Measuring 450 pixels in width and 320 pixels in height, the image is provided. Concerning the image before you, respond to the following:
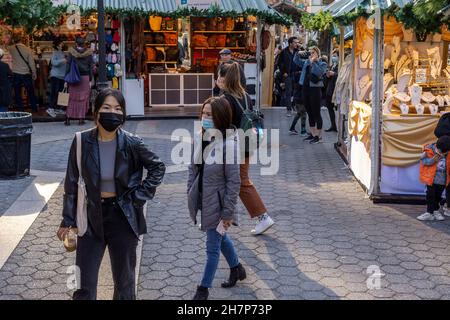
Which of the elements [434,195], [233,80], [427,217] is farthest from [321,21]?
[233,80]

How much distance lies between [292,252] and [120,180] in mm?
2691

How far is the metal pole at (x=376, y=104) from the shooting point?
25.8 ft

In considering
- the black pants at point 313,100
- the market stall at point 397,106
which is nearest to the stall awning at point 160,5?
the black pants at point 313,100

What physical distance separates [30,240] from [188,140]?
6566 millimetres

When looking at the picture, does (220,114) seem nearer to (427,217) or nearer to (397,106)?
(427,217)

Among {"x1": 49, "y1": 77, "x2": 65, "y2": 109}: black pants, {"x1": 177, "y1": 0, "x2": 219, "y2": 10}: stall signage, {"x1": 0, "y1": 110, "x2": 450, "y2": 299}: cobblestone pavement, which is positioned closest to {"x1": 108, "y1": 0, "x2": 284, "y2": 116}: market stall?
{"x1": 177, "y1": 0, "x2": 219, "y2": 10}: stall signage

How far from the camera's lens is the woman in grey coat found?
15.6ft

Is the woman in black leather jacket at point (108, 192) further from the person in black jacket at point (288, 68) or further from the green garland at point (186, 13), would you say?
the person in black jacket at point (288, 68)

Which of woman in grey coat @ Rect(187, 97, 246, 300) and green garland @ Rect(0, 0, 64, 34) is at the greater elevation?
green garland @ Rect(0, 0, 64, 34)

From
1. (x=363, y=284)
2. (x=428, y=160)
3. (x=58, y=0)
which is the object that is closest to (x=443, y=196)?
(x=428, y=160)

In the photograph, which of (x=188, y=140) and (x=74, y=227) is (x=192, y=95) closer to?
(x=188, y=140)

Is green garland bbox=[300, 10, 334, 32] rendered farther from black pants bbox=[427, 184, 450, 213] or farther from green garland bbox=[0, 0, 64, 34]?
green garland bbox=[0, 0, 64, 34]

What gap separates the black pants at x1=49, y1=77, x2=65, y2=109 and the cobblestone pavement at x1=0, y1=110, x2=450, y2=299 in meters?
7.65

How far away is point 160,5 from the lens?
49.2 feet
